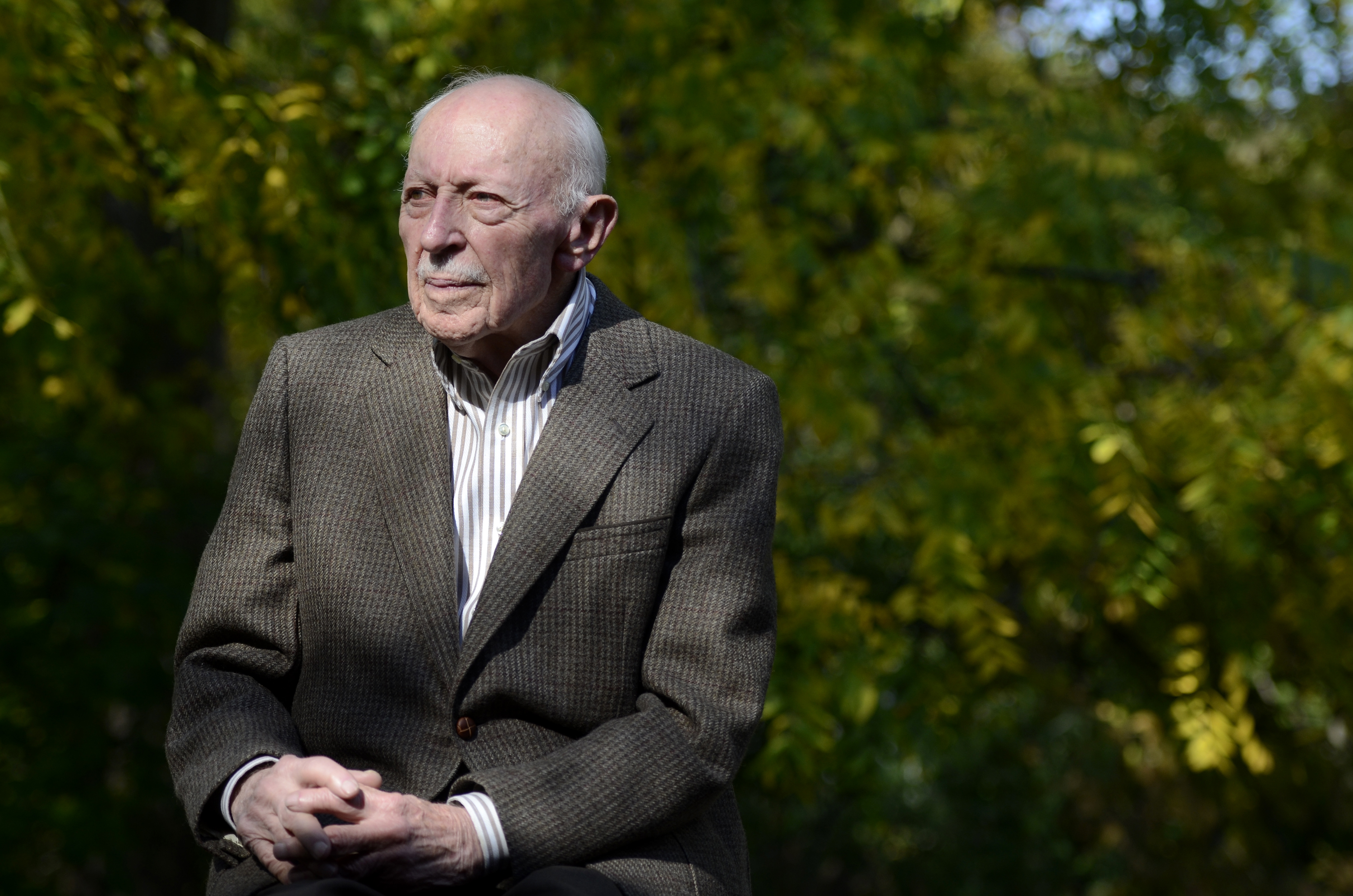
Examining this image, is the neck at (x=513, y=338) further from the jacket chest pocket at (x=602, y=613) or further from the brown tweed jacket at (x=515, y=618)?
the jacket chest pocket at (x=602, y=613)

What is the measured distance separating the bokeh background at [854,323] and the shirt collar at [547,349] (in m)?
1.39

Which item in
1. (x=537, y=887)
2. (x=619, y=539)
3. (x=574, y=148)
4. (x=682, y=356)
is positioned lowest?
(x=537, y=887)

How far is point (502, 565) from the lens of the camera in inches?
73.5

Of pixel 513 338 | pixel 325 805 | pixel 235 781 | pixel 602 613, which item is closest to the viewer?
pixel 325 805

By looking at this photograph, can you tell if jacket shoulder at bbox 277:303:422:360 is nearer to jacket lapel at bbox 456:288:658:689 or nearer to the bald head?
the bald head

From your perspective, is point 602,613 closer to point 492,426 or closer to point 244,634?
point 492,426

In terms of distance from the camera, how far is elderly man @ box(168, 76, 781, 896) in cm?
180

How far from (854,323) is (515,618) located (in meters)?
2.89

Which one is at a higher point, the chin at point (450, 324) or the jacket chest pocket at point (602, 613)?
the chin at point (450, 324)

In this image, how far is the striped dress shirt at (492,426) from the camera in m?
1.96

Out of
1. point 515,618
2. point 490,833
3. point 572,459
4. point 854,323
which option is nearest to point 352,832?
point 490,833

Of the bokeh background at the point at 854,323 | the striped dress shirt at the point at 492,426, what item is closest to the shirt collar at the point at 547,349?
the striped dress shirt at the point at 492,426

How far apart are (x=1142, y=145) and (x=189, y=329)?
4.14 meters

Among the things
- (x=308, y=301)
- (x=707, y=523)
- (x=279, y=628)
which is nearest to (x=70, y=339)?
(x=308, y=301)
